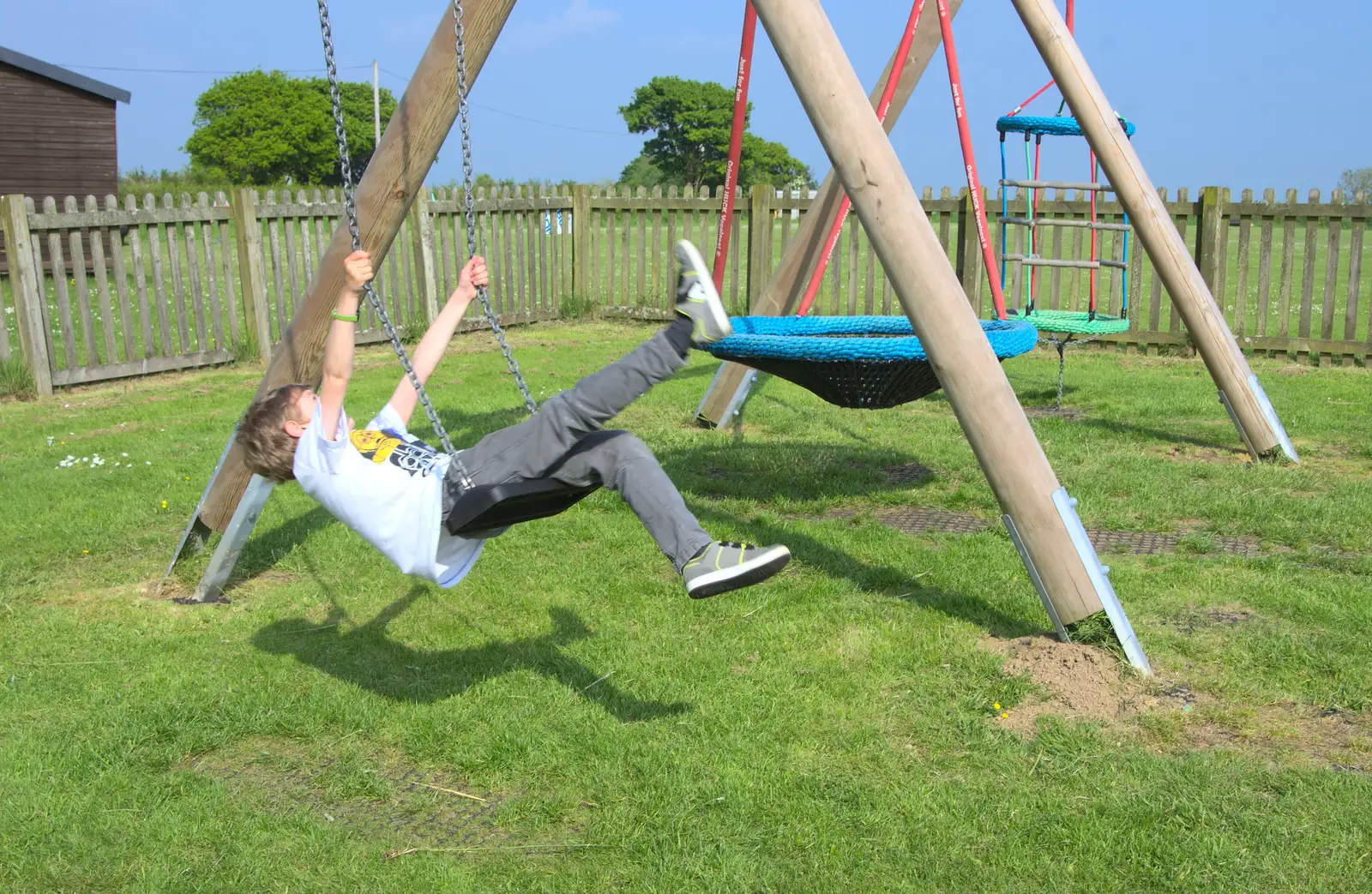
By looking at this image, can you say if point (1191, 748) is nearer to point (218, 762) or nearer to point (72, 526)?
point (218, 762)

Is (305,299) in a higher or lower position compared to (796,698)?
higher

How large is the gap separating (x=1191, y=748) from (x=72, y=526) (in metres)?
5.11

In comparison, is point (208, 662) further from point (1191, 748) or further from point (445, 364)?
point (445, 364)

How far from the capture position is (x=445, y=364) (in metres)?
11.1

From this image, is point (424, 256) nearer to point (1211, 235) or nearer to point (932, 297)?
point (1211, 235)

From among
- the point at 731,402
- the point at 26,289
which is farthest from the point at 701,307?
the point at 26,289

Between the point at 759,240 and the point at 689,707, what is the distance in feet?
32.4

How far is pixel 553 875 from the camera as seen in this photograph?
2.95 metres

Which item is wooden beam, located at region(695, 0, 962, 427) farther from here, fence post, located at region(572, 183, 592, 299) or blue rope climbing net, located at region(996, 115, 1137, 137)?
fence post, located at region(572, 183, 592, 299)

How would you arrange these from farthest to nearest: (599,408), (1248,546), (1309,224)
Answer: (1309,224) → (1248,546) → (599,408)

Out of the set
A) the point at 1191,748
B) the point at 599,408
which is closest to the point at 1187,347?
the point at 1191,748

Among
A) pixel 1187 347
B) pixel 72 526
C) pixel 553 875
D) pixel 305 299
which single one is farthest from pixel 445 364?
pixel 553 875

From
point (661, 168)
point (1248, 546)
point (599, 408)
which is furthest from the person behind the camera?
point (661, 168)

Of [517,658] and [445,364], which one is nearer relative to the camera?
[517,658]
